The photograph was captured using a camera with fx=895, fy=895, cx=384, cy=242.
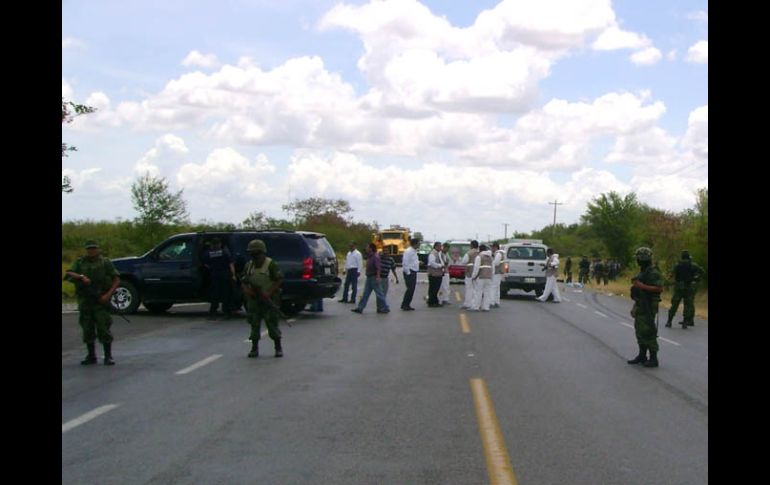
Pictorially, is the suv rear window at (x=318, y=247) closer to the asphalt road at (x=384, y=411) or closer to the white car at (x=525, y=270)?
the asphalt road at (x=384, y=411)

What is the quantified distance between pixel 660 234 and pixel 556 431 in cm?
4366

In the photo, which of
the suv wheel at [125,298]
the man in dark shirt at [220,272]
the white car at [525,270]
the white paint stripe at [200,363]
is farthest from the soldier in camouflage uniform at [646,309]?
the white car at [525,270]

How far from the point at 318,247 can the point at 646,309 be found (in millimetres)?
9831

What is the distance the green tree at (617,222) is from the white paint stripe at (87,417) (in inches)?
2386

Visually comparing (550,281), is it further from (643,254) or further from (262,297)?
→ (262,297)

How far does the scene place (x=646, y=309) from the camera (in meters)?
13.1

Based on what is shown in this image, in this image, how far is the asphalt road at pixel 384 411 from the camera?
6832 millimetres

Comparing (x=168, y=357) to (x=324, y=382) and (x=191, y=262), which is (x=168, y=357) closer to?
(x=324, y=382)

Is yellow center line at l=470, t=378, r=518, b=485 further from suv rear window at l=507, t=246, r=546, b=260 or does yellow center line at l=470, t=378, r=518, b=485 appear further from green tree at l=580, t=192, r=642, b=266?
green tree at l=580, t=192, r=642, b=266

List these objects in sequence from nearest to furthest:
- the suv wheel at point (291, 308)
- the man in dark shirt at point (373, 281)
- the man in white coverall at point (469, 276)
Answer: the suv wheel at point (291, 308), the man in dark shirt at point (373, 281), the man in white coverall at point (469, 276)

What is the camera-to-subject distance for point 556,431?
823 cm

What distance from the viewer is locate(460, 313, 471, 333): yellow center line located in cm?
1823

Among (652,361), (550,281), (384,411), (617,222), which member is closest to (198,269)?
(652,361)
